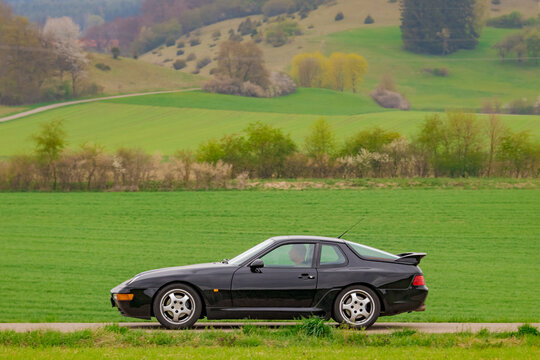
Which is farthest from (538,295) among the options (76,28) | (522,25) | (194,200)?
(522,25)

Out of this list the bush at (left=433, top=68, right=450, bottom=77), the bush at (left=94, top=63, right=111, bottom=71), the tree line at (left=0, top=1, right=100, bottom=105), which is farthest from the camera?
the bush at (left=433, top=68, right=450, bottom=77)

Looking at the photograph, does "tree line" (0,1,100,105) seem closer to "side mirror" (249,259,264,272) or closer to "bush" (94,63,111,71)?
"bush" (94,63,111,71)

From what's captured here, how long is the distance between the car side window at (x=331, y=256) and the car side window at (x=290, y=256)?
161 mm

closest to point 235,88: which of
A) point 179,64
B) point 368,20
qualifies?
point 179,64

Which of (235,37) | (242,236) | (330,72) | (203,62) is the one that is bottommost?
(242,236)

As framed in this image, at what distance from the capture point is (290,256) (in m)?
10.8

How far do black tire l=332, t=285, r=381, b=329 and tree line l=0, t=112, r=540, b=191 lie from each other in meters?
43.1

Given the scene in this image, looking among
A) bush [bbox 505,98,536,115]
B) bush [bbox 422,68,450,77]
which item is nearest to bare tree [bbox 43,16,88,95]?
bush [bbox 505,98,536,115]

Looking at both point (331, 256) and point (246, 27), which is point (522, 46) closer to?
point (246, 27)

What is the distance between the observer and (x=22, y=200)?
156ft

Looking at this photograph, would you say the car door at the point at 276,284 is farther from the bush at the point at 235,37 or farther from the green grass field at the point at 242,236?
the bush at the point at 235,37

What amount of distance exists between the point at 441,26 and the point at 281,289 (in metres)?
160

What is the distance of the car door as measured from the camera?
10.6 meters

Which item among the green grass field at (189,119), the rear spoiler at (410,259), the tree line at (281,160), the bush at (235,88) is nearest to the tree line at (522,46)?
the green grass field at (189,119)
